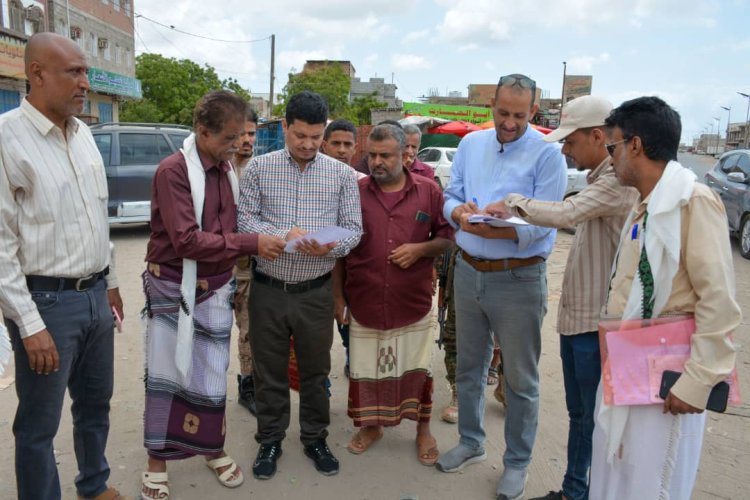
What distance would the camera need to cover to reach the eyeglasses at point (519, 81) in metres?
2.70

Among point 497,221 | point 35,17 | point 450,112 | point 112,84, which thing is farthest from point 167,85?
point 497,221

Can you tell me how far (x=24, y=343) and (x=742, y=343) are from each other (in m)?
5.75

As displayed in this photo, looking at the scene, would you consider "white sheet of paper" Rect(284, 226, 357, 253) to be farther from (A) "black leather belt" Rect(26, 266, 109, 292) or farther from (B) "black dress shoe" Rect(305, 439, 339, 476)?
(B) "black dress shoe" Rect(305, 439, 339, 476)

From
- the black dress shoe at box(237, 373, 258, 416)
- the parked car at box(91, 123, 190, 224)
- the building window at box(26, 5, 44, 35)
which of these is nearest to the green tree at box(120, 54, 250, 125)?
the building window at box(26, 5, 44, 35)

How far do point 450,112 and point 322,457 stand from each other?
26.3m

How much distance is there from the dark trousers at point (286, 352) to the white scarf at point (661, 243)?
1557 millimetres

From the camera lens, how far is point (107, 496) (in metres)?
2.67

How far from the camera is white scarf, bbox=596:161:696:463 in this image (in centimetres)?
181

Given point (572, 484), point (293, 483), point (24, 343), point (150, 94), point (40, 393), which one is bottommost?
point (293, 483)

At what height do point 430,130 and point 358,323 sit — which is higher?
point 430,130

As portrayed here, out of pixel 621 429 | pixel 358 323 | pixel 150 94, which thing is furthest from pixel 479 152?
pixel 150 94

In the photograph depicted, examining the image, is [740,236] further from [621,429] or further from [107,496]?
[107,496]

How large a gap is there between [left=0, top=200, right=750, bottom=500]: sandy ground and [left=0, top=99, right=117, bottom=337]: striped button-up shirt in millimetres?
1293

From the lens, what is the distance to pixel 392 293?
121 inches
